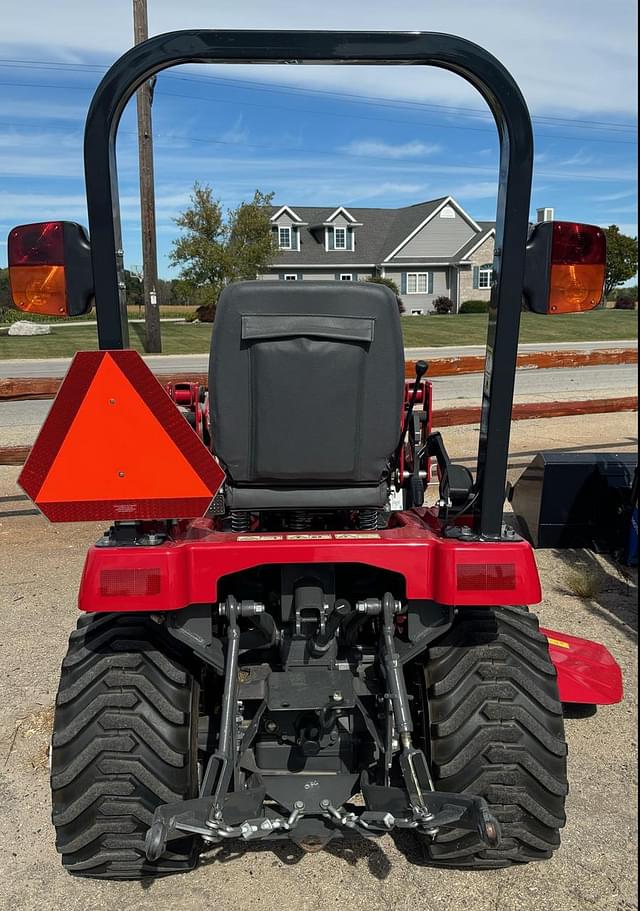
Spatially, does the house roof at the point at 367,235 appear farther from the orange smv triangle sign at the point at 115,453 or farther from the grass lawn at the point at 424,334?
the orange smv triangle sign at the point at 115,453

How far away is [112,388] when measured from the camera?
189 centimetres

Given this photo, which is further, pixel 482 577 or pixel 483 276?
pixel 483 276

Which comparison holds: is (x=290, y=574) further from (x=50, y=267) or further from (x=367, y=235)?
(x=367, y=235)

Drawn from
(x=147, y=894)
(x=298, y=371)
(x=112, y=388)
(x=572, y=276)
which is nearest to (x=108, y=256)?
(x=112, y=388)

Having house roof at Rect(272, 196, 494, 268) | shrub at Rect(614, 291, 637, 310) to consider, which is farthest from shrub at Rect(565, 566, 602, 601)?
shrub at Rect(614, 291, 637, 310)

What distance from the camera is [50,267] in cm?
197

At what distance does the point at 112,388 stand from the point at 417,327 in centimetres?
2978

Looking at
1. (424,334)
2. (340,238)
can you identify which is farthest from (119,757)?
(340,238)

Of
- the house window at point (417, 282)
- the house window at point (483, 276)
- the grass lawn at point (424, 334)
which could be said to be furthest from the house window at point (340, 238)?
the house window at point (483, 276)

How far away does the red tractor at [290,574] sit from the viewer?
196cm

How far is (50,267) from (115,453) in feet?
1.69

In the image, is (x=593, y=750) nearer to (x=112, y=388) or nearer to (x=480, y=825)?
(x=480, y=825)

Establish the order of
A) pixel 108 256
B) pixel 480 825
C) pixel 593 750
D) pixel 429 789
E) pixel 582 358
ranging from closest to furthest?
1. pixel 480 825
2. pixel 108 256
3. pixel 429 789
4. pixel 593 750
5. pixel 582 358

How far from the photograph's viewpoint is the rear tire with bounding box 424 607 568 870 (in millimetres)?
2271
